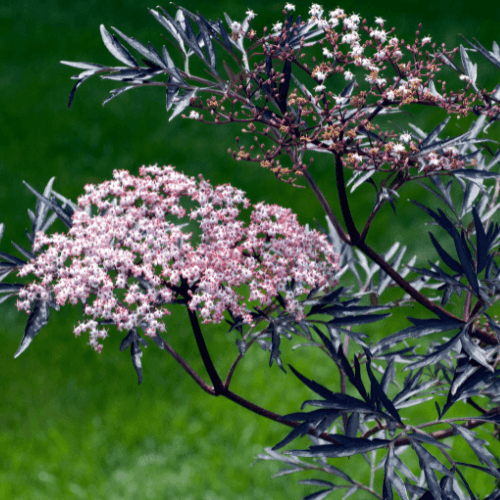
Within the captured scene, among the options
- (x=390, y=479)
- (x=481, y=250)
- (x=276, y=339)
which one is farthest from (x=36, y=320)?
(x=481, y=250)

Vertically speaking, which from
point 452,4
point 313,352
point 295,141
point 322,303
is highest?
point 452,4

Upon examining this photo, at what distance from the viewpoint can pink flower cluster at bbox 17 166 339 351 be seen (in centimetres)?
99

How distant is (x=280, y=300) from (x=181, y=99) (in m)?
0.38

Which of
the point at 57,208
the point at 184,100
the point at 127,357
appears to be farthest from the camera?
the point at 127,357

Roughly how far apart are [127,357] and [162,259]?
210cm

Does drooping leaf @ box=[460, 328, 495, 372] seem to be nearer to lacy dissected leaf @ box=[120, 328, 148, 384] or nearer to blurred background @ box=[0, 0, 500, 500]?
lacy dissected leaf @ box=[120, 328, 148, 384]

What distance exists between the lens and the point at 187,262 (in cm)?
102

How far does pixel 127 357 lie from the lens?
299 centimetres

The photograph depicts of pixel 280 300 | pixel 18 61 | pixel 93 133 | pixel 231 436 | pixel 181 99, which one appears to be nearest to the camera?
pixel 181 99

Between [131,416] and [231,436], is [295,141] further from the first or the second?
[131,416]

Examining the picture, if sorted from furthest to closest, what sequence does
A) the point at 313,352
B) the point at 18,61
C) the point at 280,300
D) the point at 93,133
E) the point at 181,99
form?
the point at 18,61
the point at 93,133
the point at 313,352
the point at 280,300
the point at 181,99

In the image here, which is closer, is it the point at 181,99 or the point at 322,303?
the point at 181,99

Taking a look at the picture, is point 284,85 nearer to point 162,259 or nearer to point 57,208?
point 162,259

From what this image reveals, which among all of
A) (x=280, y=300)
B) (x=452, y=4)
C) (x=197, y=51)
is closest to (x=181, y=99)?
(x=197, y=51)
